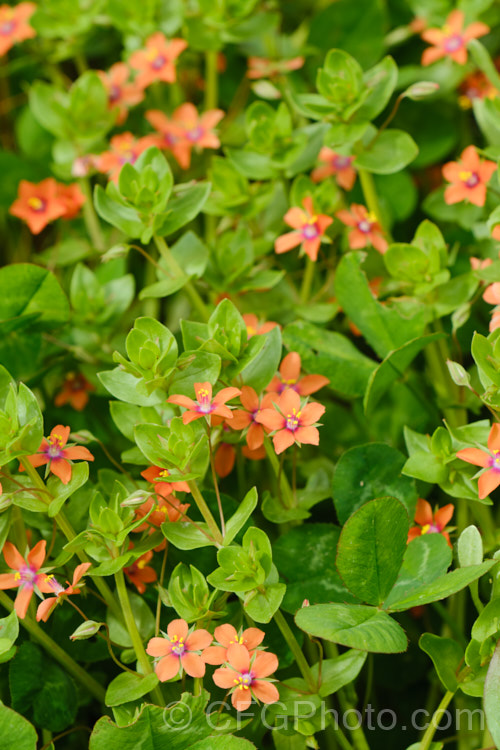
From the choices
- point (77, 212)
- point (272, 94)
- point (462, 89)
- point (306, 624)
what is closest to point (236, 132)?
point (272, 94)

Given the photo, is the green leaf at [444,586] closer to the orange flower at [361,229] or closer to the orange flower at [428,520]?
the orange flower at [428,520]

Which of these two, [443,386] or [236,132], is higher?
[236,132]

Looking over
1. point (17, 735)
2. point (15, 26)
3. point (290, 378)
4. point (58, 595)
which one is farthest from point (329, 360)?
point (15, 26)

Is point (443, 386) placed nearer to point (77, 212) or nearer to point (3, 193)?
point (77, 212)

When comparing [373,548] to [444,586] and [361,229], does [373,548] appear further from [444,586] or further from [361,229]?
[361,229]

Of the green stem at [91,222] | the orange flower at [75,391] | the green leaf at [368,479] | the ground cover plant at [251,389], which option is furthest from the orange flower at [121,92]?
the green leaf at [368,479]

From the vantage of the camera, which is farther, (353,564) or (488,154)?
(488,154)
